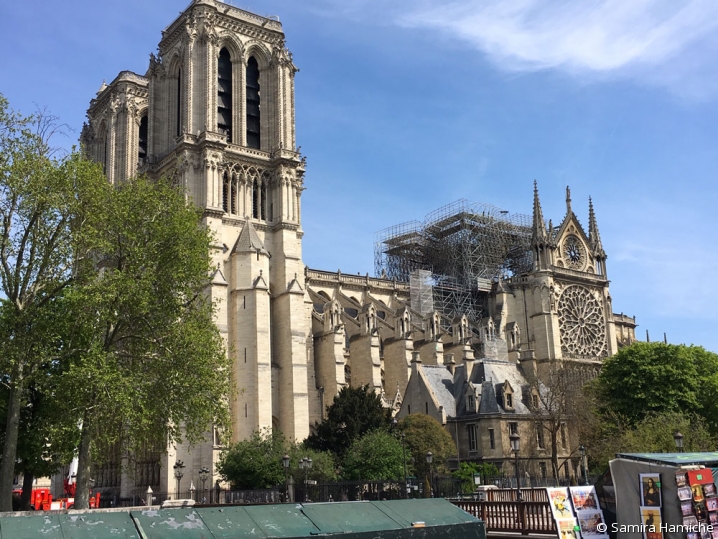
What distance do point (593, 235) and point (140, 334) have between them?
5089 centimetres

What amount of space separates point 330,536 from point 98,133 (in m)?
61.3

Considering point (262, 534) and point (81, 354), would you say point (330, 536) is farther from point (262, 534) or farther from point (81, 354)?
point (81, 354)

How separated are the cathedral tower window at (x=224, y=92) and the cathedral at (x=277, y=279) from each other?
0.36 feet

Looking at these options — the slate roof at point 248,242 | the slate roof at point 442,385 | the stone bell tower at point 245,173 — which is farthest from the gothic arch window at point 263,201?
the slate roof at point 442,385

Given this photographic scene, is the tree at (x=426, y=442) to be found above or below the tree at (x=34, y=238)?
below

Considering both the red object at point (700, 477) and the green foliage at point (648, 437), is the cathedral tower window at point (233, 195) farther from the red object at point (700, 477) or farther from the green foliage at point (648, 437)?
the red object at point (700, 477)

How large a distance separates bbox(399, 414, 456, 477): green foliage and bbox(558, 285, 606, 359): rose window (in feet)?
78.6

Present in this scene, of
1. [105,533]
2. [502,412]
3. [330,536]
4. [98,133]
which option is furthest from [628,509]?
[98,133]

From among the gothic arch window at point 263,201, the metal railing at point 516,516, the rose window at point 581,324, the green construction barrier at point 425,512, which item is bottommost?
the metal railing at point 516,516

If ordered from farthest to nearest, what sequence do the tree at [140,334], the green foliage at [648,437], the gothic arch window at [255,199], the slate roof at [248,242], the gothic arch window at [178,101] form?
the gothic arch window at [178,101], the gothic arch window at [255,199], the slate roof at [248,242], the green foliage at [648,437], the tree at [140,334]

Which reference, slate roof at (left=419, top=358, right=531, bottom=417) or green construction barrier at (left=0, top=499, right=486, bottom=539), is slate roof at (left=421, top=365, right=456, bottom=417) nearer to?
slate roof at (left=419, top=358, right=531, bottom=417)

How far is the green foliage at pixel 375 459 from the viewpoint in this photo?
38031mm

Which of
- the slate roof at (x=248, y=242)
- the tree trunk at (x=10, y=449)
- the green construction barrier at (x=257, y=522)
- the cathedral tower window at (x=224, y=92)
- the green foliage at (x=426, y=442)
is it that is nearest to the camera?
the green construction barrier at (x=257, y=522)

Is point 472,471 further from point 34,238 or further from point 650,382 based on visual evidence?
point 34,238
